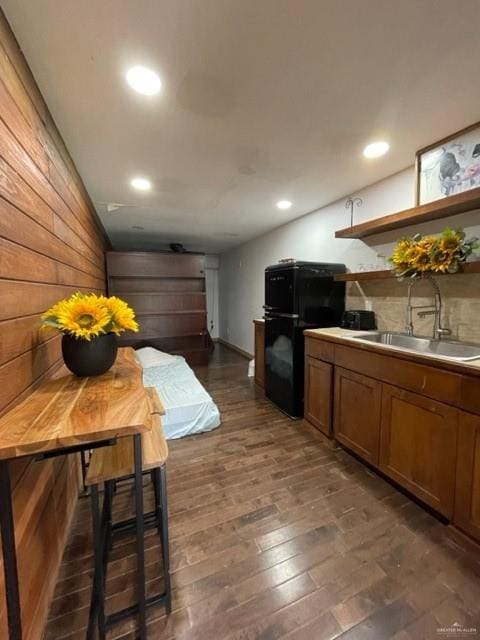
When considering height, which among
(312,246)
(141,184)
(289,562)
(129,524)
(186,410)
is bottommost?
(289,562)

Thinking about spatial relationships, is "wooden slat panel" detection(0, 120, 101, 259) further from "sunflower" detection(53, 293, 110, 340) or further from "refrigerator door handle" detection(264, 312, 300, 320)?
"refrigerator door handle" detection(264, 312, 300, 320)

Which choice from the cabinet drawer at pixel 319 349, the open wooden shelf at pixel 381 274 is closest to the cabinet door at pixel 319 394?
the cabinet drawer at pixel 319 349

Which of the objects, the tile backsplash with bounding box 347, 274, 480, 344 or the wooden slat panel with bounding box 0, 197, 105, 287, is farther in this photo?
the tile backsplash with bounding box 347, 274, 480, 344

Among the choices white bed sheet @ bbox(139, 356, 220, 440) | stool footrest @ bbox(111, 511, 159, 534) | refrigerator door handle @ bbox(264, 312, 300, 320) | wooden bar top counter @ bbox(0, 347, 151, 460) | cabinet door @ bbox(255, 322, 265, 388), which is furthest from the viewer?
cabinet door @ bbox(255, 322, 265, 388)

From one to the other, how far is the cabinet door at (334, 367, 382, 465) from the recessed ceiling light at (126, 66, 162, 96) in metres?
2.10

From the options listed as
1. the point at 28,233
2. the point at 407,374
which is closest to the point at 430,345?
the point at 407,374

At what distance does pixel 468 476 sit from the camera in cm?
131

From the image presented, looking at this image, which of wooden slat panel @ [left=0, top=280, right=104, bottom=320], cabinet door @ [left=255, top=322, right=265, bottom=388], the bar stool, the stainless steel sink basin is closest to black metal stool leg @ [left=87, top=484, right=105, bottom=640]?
the bar stool

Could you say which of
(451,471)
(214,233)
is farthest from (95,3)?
(214,233)

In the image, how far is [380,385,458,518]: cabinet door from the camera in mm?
1401

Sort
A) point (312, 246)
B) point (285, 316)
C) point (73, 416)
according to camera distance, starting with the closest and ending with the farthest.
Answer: point (73, 416), point (285, 316), point (312, 246)

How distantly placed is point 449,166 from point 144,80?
1943mm

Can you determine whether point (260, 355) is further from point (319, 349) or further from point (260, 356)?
point (319, 349)

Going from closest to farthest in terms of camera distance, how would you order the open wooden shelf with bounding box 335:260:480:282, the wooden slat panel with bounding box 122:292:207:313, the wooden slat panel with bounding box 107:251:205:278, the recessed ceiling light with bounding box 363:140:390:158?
the open wooden shelf with bounding box 335:260:480:282
the recessed ceiling light with bounding box 363:140:390:158
the wooden slat panel with bounding box 107:251:205:278
the wooden slat panel with bounding box 122:292:207:313
